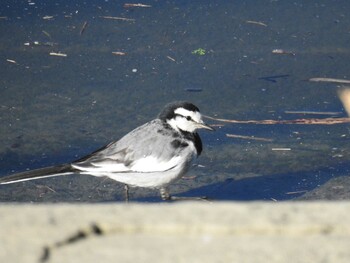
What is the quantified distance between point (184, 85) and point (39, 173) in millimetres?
2757

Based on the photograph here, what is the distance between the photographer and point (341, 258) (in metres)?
3.23

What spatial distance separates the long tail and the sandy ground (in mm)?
3528

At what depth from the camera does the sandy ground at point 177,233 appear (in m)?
3.27

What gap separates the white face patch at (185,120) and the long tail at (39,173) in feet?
2.85

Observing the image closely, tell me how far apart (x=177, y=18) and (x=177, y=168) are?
14.1 feet

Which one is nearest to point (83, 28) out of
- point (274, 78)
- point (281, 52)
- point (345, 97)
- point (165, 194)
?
point (281, 52)

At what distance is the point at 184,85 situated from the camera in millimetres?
9641

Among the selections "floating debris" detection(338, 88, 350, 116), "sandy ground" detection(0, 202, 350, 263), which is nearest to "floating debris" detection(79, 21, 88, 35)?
"floating debris" detection(338, 88, 350, 116)

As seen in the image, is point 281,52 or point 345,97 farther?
point 281,52

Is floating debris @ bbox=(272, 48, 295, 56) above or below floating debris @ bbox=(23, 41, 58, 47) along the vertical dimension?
above

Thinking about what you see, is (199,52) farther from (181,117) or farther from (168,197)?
(168,197)

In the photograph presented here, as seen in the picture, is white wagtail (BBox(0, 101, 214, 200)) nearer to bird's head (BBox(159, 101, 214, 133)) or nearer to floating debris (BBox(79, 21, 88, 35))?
bird's head (BBox(159, 101, 214, 133))

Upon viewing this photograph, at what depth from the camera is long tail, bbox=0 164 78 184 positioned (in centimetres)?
723

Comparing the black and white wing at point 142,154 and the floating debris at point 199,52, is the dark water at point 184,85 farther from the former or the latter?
the black and white wing at point 142,154
